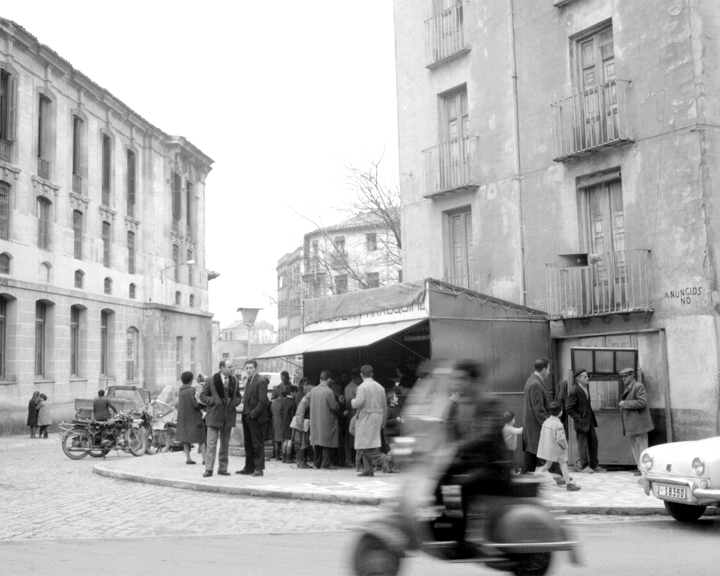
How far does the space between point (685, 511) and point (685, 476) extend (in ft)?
2.08

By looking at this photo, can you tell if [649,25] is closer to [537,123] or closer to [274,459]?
[537,123]

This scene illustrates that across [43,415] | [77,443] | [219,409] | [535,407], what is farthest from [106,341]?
[535,407]

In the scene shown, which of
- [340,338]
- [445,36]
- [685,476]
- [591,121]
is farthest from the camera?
[445,36]

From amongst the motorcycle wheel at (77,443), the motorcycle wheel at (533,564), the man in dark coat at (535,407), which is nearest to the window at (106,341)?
the motorcycle wheel at (77,443)

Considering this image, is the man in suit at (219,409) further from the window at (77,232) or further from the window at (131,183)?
the window at (131,183)

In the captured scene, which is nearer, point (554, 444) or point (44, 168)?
point (554, 444)

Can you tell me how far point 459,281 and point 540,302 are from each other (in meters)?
2.80

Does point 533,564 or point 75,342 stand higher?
point 75,342

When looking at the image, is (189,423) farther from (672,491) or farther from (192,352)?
(192,352)

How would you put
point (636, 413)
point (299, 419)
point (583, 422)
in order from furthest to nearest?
point (299, 419) < point (583, 422) < point (636, 413)

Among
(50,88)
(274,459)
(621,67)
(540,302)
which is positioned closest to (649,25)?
(621,67)

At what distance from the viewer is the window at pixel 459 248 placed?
21516 millimetres

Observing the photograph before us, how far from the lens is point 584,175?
718 inches

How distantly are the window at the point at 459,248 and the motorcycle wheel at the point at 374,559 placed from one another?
15.1 m
